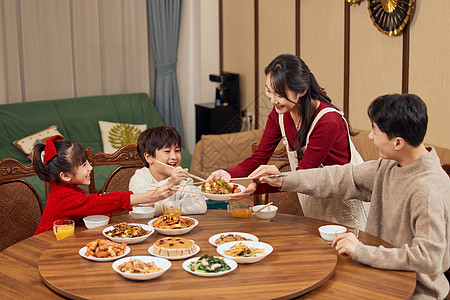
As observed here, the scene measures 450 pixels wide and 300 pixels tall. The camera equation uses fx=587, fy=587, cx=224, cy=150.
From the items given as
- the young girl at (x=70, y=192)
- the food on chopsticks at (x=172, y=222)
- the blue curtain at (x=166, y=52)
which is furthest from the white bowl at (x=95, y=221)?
the blue curtain at (x=166, y=52)

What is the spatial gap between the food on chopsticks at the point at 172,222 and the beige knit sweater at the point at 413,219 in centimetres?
65

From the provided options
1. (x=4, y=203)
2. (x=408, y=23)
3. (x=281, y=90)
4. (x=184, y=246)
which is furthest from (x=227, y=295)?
(x=408, y=23)

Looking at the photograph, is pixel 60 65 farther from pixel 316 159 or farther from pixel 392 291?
pixel 392 291

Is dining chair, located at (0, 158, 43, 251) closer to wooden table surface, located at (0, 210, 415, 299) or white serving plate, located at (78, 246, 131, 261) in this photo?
wooden table surface, located at (0, 210, 415, 299)

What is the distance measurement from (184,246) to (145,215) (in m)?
0.52

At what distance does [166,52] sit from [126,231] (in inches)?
174

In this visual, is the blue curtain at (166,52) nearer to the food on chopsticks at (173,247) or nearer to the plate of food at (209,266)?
the food on chopsticks at (173,247)

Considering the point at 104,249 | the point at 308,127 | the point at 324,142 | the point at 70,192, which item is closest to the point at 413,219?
the point at 324,142

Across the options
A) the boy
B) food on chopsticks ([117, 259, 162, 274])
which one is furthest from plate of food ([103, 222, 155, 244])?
the boy

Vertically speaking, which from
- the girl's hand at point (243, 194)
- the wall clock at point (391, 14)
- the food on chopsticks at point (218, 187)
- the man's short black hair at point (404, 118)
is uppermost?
the wall clock at point (391, 14)


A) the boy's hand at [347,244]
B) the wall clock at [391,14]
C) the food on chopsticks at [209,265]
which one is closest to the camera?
the food on chopsticks at [209,265]

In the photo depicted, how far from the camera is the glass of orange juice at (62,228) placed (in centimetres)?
219

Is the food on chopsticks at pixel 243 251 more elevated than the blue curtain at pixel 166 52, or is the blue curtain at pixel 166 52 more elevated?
the blue curtain at pixel 166 52

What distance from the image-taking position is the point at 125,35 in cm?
622
